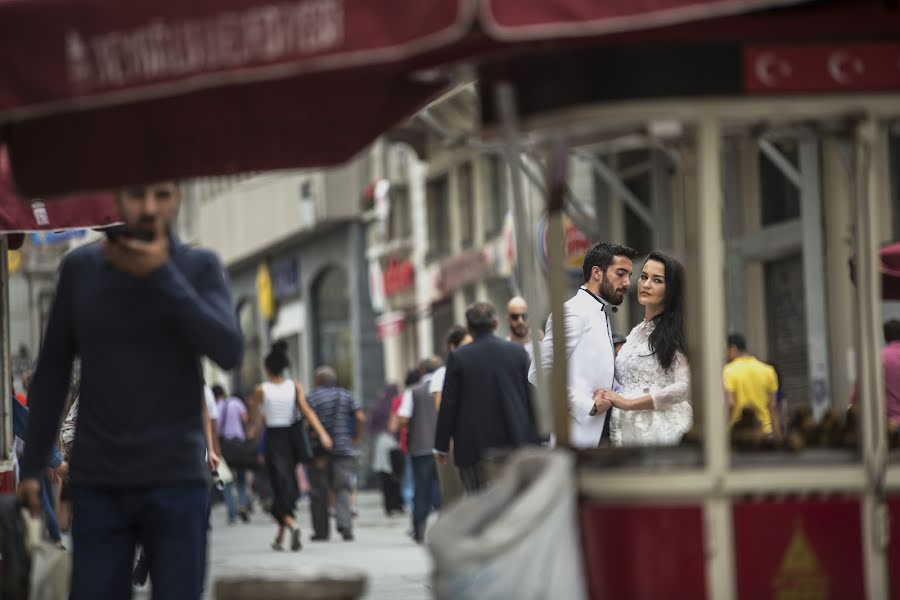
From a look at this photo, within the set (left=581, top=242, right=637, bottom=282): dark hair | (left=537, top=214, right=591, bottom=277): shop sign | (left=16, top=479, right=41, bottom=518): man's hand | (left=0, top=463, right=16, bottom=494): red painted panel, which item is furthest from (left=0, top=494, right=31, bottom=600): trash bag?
(left=537, top=214, right=591, bottom=277): shop sign

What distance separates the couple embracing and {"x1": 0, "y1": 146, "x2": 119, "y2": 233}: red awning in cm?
212

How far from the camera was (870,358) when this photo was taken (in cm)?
689

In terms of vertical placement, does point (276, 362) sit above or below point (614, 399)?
above

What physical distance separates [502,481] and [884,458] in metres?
1.23

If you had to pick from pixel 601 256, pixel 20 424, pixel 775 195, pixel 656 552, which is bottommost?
pixel 656 552

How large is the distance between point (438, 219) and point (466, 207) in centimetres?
271

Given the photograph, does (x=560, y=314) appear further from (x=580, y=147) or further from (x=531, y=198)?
(x=531, y=198)

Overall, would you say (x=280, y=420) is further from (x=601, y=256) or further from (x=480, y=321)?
(x=601, y=256)

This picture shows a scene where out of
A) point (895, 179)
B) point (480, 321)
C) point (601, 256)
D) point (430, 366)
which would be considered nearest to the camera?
point (601, 256)

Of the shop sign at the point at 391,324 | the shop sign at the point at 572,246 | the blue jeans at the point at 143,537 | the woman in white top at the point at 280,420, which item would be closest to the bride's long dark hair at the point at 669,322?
the blue jeans at the point at 143,537

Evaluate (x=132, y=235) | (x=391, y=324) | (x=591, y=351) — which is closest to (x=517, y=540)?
(x=132, y=235)

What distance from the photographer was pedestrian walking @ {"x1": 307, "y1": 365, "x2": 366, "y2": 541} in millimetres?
21344

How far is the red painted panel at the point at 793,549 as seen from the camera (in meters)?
6.68

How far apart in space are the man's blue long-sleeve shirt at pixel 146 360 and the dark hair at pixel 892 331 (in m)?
7.16
